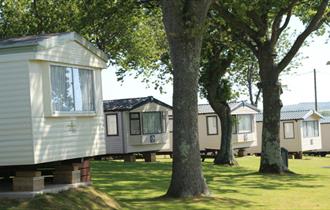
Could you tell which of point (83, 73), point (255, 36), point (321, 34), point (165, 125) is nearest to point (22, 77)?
point (83, 73)

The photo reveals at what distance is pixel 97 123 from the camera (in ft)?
47.2

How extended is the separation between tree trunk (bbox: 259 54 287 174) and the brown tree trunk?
689 cm

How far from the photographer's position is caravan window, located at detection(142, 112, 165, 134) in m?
34.8

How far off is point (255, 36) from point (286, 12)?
59.3 inches

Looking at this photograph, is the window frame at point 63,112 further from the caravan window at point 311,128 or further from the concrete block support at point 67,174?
the caravan window at point 311,128

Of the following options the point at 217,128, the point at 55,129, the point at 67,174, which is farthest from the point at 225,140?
the point at 55,129

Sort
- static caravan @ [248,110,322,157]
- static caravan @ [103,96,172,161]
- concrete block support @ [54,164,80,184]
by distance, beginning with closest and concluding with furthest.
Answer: concrete block support @ [54,164,80,184] < static caravan @ [103,96,172,161] < static caravan @ [248,110,322,157]

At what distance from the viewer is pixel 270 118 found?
77.6 feet

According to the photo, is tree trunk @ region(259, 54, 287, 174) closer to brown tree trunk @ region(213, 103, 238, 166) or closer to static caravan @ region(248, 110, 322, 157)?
brown tree trunk @ region(213, 103, 238, 166)

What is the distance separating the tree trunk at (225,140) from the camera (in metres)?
30.5

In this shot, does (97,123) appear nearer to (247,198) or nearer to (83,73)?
(83,73)

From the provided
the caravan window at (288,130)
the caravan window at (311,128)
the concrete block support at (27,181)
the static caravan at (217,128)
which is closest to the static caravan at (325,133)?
the caravan window at (311,128)

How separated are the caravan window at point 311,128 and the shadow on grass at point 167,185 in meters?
22.8

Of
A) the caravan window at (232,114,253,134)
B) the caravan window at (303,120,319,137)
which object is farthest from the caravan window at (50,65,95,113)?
the caravan window at (303,120,319,137)
